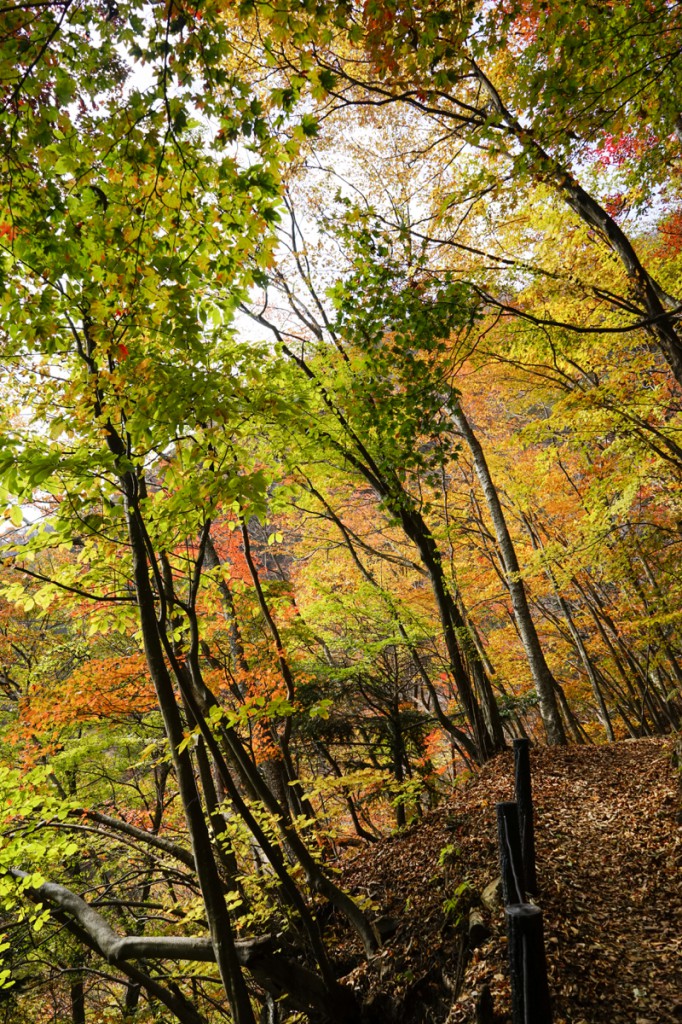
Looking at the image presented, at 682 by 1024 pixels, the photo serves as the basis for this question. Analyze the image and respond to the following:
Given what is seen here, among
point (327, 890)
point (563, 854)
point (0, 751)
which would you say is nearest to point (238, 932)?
point (327, 890)

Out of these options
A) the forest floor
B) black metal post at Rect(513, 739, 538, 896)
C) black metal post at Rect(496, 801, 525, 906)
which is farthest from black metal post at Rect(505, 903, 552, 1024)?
the forest floor

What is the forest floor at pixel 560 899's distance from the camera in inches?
148

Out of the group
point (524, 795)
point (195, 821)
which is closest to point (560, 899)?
point (524, 795)

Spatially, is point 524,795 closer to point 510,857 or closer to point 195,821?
point 510,857

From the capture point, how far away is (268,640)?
10195mm

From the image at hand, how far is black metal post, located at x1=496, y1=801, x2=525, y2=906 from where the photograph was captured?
110 inches

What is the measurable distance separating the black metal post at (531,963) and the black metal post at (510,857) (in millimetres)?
674

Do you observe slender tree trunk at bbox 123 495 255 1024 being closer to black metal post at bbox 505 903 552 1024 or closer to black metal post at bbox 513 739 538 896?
black metal post at bbox 513 739 538 896

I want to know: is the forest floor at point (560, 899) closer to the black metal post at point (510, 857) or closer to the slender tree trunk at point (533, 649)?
the black metal post at point (510, 857)

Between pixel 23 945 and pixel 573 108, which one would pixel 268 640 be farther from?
pixel 573 108

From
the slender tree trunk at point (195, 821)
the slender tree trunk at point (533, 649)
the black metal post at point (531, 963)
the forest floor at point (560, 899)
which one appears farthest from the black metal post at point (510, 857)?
the slender tree trunk at point (533, 649)

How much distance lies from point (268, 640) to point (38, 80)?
345 inches

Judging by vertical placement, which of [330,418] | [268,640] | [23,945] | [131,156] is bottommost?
[23,945]

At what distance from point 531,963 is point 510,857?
36.9 inches
